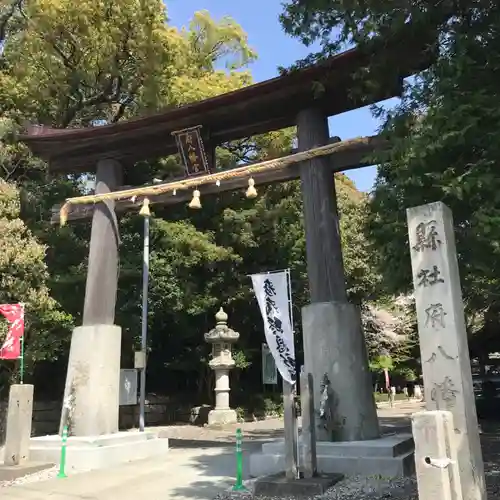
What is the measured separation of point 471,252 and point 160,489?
18.3 feet

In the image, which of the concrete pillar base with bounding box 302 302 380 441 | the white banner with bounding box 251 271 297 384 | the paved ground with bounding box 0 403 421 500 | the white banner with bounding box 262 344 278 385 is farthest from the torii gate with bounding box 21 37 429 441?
the white banner with bounding box 262 344 278 385

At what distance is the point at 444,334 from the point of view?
5.21 metres

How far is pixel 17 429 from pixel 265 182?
6.51 meters

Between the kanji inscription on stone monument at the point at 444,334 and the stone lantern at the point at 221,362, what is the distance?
13.4 meters

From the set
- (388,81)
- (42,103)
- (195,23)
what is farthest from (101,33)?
(388,81)

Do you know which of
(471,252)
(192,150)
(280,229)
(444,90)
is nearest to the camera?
(444,90)

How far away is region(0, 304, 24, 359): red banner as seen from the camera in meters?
10.3

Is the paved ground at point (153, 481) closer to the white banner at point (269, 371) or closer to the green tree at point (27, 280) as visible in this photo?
the green tree at point (27, 280)

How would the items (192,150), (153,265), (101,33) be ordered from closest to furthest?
1. (192,150)
2. (101,33)
3. (153,265)

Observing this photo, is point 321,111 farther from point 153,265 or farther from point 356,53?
point 153,265

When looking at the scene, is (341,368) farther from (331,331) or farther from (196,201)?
(196,201)

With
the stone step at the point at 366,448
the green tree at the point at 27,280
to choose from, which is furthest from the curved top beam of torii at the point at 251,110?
the stone step at the point at 366,448

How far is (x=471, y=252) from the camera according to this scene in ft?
21.5

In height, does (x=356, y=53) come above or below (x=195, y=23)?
below
